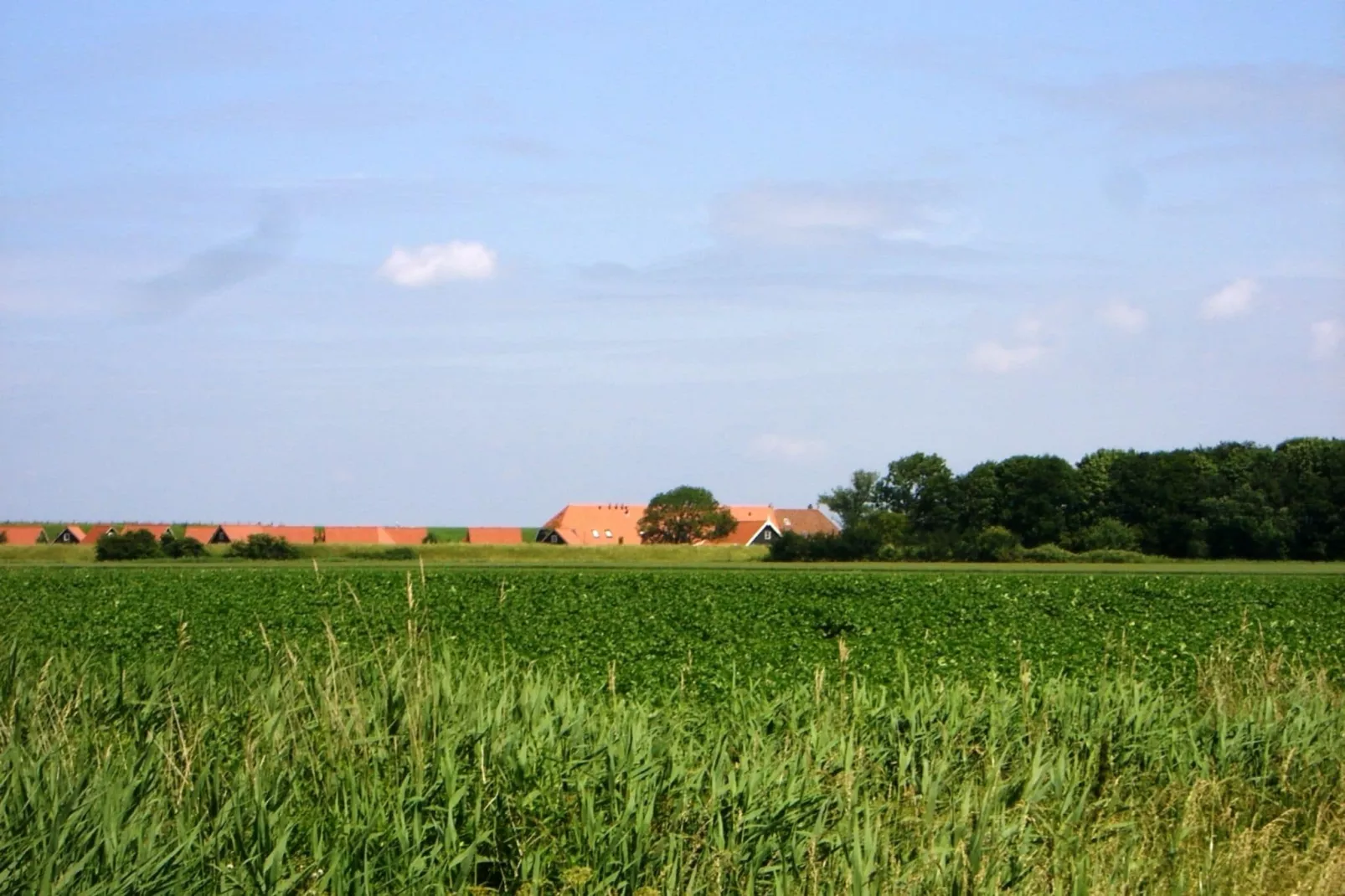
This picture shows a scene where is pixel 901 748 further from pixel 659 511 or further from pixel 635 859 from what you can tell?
pixel 659 511

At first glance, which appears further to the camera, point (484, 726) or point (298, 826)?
point (484, 726)

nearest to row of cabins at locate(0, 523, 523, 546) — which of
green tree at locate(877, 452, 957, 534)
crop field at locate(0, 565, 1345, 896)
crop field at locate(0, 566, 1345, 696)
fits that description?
green tree at locate(877, 452, 957, 534)

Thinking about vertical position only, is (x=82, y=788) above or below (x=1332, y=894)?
above

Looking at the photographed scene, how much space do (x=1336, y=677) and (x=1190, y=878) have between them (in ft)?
38.5

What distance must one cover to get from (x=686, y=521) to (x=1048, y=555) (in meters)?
41.2

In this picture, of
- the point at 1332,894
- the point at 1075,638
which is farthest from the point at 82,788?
Answer: the point at 1075,638

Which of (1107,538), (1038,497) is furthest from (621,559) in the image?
(1107,538)

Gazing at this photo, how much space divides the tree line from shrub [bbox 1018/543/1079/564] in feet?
0.28

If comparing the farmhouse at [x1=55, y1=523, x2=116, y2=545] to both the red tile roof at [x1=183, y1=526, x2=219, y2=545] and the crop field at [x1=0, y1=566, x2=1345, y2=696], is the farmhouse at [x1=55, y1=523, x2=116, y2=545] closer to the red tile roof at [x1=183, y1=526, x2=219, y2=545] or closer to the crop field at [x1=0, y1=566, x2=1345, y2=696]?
the red tile roof at [x1=183, y1=526, x2=219, y2=545]

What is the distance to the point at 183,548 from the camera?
68.6 metres

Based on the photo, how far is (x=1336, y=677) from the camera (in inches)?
671

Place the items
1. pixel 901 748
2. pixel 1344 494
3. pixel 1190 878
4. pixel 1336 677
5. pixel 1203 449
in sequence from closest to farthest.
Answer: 1. pixel 1190 878
2. pixel 901 748
3. pixel 1336 677
4. pixel 1344 494
5. pixel 1203 449

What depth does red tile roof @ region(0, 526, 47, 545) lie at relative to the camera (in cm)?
8672

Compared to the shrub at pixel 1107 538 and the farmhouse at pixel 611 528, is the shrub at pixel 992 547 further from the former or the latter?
the farmhouse at pixel 611 528
